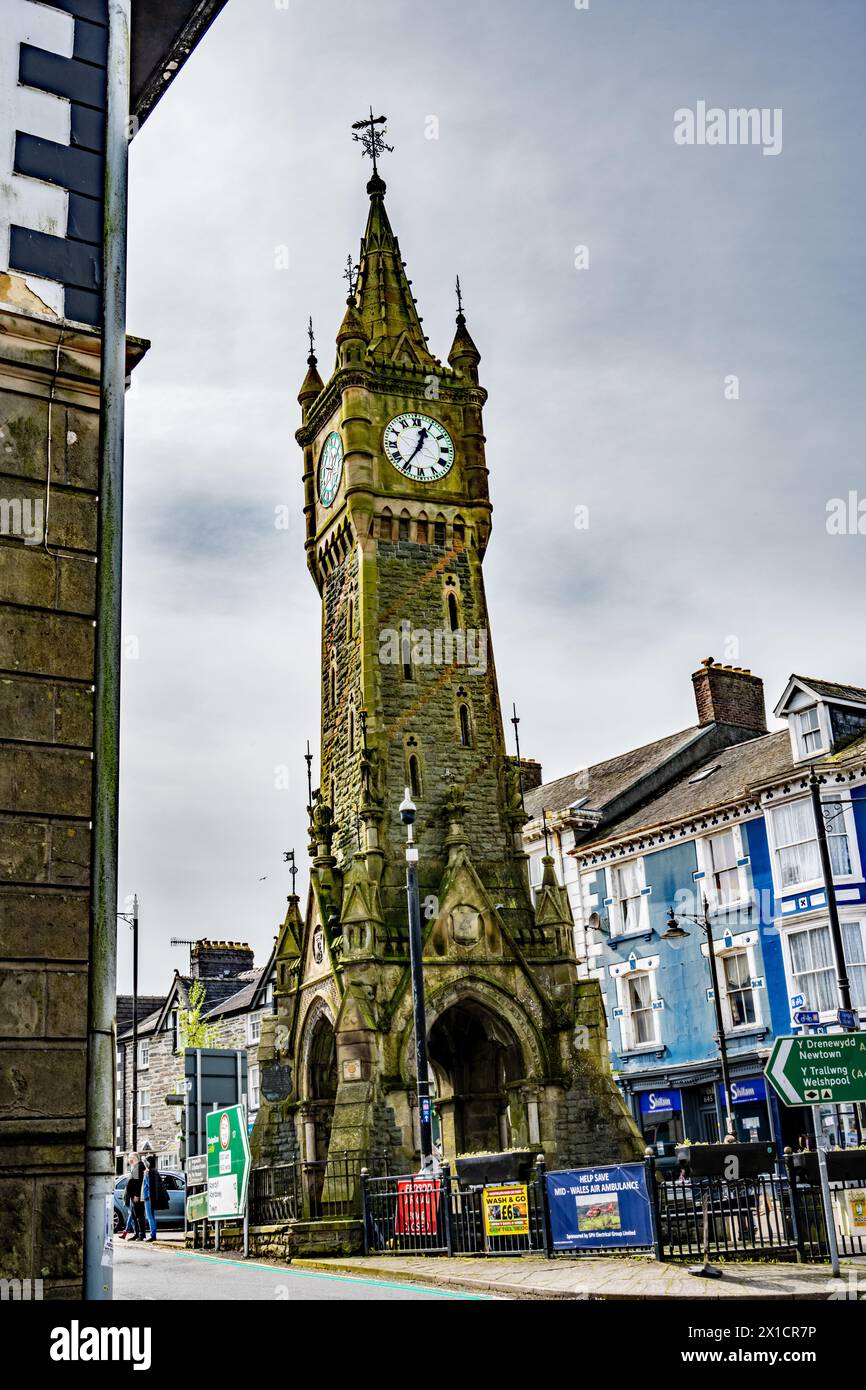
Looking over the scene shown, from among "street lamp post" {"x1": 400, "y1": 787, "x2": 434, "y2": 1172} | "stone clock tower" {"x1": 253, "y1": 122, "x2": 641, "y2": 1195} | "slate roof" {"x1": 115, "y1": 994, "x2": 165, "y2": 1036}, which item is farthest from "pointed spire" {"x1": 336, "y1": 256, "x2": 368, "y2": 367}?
"slate roof" {"x1": 115, "y1": 994, "x2": 165, "y2": 1036}

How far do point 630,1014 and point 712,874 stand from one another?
5.62m

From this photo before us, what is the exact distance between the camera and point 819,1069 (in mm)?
13422

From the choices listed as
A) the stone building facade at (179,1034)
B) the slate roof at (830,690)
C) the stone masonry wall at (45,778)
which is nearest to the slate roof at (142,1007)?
the stone building facade at (179,1034)

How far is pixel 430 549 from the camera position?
31844mm

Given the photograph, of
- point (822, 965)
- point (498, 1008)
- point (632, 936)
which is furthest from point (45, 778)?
point (632, 936)

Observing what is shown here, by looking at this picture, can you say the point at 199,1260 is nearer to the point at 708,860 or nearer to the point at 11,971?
the point at 11,971

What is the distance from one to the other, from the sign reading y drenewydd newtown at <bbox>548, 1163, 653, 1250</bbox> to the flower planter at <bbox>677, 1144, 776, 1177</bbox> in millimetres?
814

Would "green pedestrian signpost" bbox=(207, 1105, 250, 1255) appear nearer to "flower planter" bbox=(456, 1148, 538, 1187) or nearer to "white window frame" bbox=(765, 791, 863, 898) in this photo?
"flower planter" bbox=(456, 1148, 538, 1187)

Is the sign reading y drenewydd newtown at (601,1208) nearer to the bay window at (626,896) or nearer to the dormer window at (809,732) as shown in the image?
the dormer window at (809,732)

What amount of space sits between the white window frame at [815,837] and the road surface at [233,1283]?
17976mm

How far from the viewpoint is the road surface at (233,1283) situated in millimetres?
14023
